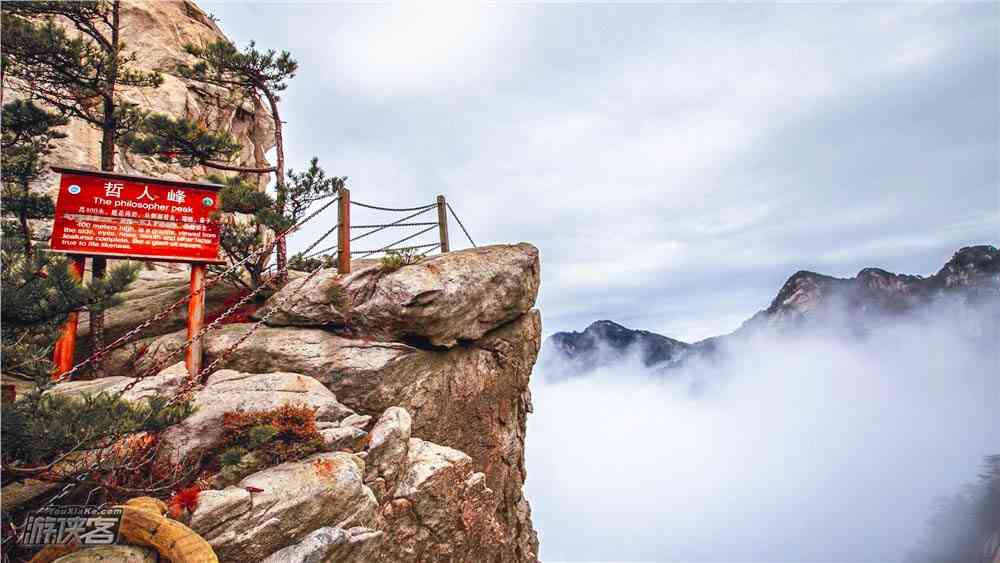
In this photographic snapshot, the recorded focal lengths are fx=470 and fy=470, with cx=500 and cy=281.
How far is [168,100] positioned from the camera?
25672 millimetres

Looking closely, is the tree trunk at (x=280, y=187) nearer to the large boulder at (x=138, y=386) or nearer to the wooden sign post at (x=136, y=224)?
the wooden sign post at (x=136, y=224)

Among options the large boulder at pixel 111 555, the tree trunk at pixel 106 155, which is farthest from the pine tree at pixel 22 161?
the large boulder at pixel 111 555

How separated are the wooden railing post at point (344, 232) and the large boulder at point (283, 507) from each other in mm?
6563

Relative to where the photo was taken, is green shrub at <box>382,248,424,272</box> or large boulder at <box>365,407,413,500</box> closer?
large boulder at <box>365,407,413,500</box>

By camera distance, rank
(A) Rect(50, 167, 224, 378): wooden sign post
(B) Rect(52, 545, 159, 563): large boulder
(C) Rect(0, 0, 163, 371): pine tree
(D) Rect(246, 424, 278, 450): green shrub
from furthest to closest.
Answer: (C) Rect(0, 0, 163, 371): pine tree < (A) Rect(50, 167, 224, 378): wooden sign post < (D) Rect(246, 424, 278, 450): green shrub < (B) Rect(52, 545, 159, 563): large boulder

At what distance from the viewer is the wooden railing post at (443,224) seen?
17188 millimetres

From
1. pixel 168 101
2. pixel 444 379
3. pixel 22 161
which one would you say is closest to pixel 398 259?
pixel 444 379

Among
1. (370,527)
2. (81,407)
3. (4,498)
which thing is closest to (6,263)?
(81,407)

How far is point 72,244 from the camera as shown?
37.9 ft

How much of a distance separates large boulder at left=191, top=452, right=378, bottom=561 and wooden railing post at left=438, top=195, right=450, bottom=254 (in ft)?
27.9

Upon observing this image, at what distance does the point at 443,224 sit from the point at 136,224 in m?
8.96

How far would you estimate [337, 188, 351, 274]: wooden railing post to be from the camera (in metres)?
14.8

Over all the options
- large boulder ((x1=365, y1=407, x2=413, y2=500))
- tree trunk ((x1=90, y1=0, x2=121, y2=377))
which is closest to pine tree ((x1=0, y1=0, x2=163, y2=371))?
tree trunk ((x1=90, y1=0, x2=121, y2=377))

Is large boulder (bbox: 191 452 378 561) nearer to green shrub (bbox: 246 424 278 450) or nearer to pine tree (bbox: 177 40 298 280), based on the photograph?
green shrub (bbox: 246 424 278 450)
